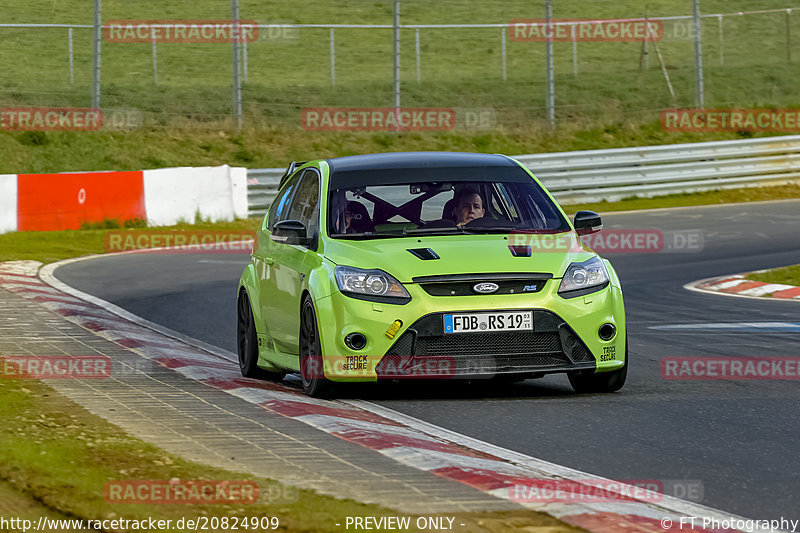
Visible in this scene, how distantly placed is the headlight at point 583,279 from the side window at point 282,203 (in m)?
2.68

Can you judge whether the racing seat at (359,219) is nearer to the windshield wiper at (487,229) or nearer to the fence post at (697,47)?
the windshield wiper at (487,229)

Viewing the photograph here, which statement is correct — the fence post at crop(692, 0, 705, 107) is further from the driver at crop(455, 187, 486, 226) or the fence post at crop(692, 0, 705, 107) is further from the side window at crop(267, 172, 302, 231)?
the driver at crop(455, 187, 486, 226)

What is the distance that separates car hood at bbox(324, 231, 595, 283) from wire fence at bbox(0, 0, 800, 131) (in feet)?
64.9

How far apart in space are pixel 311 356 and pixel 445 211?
4.75 feet

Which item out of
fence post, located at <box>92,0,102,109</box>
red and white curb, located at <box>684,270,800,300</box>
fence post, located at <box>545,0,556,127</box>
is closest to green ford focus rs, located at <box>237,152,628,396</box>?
red and white curb, located at <box>684,270,800,300</box>

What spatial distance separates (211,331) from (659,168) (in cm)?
1908

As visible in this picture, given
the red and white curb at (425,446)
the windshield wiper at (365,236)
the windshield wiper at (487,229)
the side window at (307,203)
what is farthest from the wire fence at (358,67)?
the windshield wiper at (487,229)

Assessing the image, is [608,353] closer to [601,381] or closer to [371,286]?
[601,381]

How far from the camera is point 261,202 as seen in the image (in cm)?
2677

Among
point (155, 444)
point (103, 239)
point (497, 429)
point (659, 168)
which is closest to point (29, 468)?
point (155, 444)

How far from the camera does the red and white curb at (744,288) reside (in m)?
15.9

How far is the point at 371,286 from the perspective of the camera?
27.9 feet

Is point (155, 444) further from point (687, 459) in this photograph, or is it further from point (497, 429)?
point (687, 459)

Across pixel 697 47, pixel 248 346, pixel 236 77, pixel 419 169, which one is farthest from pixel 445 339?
pixel 697 47
